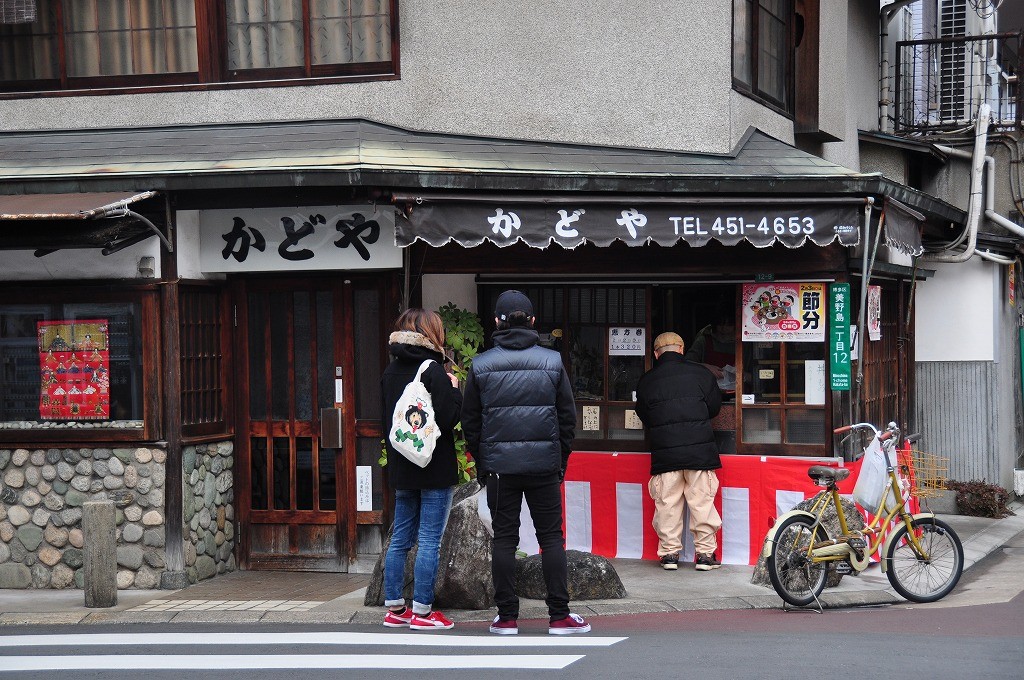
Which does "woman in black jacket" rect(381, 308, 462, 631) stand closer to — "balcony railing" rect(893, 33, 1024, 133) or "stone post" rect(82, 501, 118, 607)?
"stone post" rect(82, 501, 118, 607)

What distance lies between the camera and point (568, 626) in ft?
26.3

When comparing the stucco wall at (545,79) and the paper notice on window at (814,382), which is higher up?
the stucco wall at (545,79)

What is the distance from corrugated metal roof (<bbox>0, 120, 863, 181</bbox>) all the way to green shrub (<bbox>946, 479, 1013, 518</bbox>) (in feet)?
18.1

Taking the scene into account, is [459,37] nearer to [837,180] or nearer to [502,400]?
[837,180]

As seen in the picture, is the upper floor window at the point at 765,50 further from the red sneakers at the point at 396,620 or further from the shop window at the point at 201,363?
the red sneakers at the point at 396,620

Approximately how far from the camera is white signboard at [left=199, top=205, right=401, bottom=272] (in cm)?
1038

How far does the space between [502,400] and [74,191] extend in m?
4.46

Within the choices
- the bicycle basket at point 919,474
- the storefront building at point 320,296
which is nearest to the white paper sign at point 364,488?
the storefront building at point 320,296

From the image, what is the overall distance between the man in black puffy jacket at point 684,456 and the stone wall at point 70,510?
4275mm

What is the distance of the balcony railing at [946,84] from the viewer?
16.0 metres

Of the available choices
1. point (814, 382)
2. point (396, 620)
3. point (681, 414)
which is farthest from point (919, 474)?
point (396, 620)

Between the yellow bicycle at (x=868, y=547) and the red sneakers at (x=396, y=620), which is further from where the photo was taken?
the yellow bicycle at (x=868, y=547)

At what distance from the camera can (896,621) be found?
27.8 feet

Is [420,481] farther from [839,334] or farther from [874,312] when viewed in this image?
[874,312]
